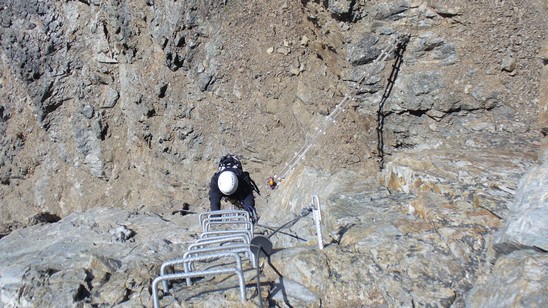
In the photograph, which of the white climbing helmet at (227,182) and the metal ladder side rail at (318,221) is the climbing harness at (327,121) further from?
the metal ladder side rail at (318,221)

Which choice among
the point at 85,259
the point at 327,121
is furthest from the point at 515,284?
the point at 327,121

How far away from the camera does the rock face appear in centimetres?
433

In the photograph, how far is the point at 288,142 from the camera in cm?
1095

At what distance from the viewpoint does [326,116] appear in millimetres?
10109

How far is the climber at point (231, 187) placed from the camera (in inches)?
287

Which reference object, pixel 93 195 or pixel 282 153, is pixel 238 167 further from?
pixel 93 195

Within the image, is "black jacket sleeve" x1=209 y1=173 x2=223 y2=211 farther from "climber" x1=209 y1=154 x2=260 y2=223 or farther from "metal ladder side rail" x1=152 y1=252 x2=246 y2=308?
"metal ladder side rail" x1=152 y1=252 x2=246 y2=308

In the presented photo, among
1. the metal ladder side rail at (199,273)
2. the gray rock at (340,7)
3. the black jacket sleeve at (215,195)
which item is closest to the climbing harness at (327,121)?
the gray rock at (340,7)

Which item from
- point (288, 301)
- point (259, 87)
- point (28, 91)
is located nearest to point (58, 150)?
point (28, 91)

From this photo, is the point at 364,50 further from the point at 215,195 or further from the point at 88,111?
the point at 88,111

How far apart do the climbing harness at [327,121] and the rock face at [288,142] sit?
0.11 m

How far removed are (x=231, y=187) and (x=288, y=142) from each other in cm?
391

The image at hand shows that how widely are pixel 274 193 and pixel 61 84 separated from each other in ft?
→ 32.2

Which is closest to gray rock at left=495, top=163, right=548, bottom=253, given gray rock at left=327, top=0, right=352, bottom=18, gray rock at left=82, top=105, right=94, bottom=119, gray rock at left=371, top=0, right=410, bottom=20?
gray rock at left=371, top=0, right=410, bottom=20
